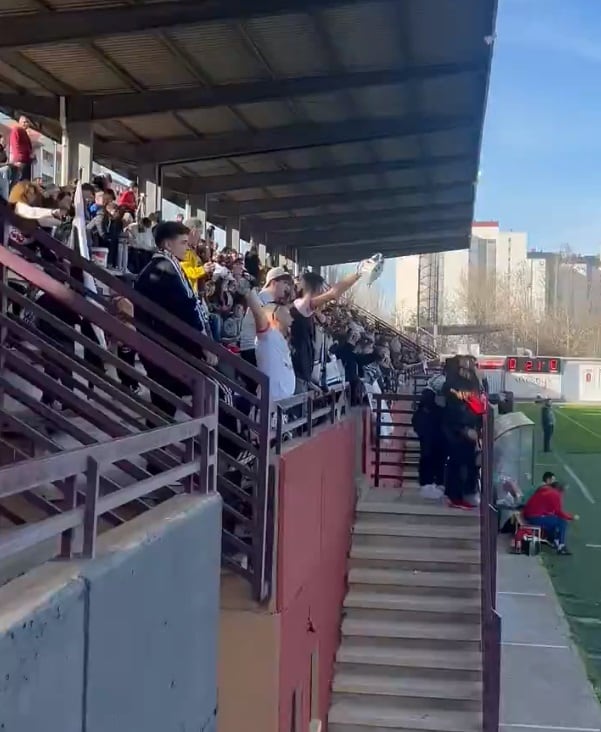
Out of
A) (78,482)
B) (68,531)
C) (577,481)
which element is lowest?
(577,481)

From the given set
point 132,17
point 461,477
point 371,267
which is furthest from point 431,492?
point 132,17

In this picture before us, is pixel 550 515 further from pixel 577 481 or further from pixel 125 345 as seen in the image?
pixel 125 345

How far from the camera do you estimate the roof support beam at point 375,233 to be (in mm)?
34875

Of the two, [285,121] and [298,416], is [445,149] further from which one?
[298,416]

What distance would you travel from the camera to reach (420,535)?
1184cm

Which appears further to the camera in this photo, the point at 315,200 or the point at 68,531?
the point at 315,200

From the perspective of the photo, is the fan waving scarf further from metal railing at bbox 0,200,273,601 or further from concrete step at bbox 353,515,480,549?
concrete step at bbox 353,515,480,549

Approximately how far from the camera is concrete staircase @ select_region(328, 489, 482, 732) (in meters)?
9.90

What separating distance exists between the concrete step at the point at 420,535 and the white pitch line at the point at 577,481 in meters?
17.7

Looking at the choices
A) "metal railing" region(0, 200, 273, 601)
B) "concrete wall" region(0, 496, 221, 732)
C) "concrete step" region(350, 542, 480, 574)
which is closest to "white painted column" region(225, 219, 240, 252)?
"concrete step" region(350, 542, 480, 574)

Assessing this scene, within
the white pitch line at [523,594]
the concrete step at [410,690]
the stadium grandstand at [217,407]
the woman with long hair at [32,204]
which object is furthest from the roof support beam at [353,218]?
the woman with long hair at [32,204]

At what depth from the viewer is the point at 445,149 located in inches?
899

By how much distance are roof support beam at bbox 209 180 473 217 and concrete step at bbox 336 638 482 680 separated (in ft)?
60.2

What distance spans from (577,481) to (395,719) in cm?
2367
